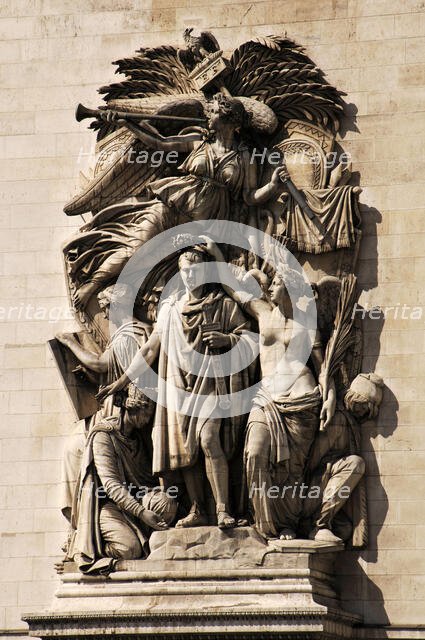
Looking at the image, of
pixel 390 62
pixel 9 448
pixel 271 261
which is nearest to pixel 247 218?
pixel 271 261

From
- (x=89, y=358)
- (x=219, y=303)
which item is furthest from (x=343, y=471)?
(x=89, y=358)

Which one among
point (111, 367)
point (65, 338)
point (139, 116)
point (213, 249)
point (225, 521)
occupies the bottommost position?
point (225, 521)

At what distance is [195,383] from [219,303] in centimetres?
79

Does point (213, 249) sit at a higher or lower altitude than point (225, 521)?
higher

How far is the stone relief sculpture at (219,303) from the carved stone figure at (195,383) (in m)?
0.01

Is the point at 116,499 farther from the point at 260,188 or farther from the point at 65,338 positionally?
the point at 260,188

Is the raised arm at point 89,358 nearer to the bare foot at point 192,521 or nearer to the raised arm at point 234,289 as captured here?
the raised arm at point 234,289

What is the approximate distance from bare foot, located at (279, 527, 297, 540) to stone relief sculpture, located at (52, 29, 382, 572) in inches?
0.8

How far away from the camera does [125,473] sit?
18.4 meters

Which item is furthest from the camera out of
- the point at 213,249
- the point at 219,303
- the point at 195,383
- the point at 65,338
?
the point at 65,338

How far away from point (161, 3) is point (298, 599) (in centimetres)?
603

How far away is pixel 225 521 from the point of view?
58.9 ft

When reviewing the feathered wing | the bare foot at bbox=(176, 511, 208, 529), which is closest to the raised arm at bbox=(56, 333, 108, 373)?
the bare foot at bbox=(176, 511, 208, 529)

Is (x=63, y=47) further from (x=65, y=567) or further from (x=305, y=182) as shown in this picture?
(x=65, y=567)
